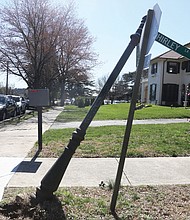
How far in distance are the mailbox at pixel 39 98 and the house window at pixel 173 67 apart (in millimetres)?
28905

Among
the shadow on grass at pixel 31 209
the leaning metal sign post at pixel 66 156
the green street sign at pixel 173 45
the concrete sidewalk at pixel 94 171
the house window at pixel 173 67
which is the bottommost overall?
the concrete sidewalk at pixel 94 171

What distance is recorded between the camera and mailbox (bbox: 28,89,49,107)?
7.88 m

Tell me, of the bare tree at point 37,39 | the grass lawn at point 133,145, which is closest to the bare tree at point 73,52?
the bare tree at point 37,39

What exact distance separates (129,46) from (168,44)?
51cm

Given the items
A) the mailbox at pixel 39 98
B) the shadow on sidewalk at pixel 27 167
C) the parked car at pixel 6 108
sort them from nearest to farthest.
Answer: the shadow on sidewalk at pixel 27 167 → the mailbox at pixel 39 98 → the parked car at pixel 6 108

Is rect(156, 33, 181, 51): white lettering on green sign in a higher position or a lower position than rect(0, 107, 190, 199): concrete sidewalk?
higher

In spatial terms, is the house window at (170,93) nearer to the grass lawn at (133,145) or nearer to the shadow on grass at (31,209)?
the grass lawn at (133,145)

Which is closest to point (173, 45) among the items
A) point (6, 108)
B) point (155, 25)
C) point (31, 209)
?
point (155, 25)

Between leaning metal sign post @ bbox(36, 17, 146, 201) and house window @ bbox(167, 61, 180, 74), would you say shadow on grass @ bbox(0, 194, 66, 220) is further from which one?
house window @ bbox(167, 61, 180, 74)

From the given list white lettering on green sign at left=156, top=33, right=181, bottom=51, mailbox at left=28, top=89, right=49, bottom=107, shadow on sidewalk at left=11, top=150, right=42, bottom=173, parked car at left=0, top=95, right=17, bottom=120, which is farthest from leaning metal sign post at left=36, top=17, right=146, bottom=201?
parked car at left=0, top=95, right=17, bottom=120

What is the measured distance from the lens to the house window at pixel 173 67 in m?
34.9

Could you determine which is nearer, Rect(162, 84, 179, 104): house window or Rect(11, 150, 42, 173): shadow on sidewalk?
Rect(11, 150, 42, 173): shadow on sidewalk

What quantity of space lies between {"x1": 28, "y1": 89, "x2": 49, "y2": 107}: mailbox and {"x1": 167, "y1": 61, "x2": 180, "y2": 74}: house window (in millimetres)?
28905

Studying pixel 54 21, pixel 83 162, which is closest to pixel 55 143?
pixel 83 162
